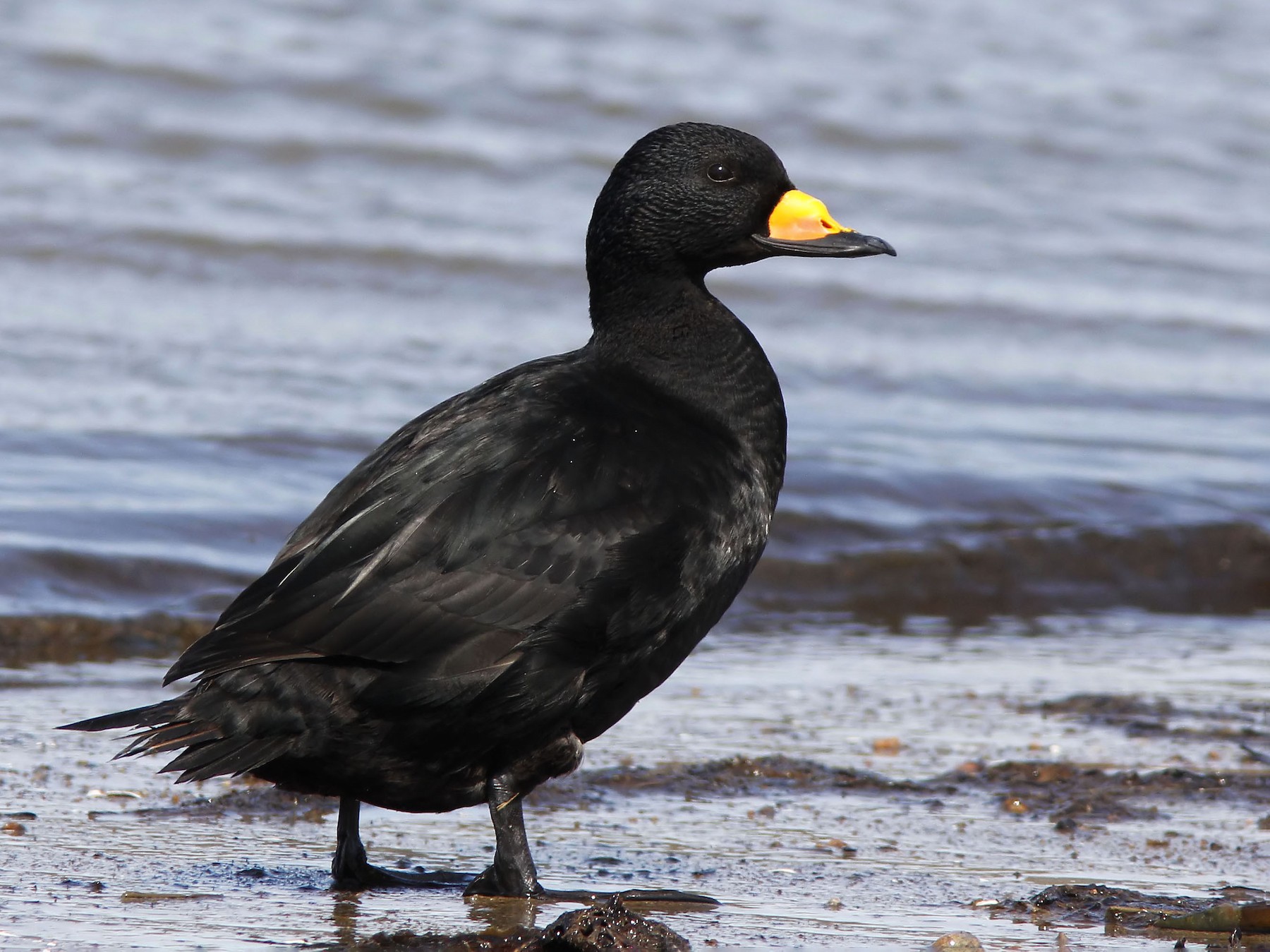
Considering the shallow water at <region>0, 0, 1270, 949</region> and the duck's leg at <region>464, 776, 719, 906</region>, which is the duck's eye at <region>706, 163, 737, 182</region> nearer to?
the shallow water at <region>0, 0, 1270, 949</region>

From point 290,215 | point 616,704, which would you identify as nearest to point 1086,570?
point 616,704

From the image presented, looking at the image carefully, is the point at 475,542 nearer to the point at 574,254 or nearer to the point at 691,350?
the point at 691,350

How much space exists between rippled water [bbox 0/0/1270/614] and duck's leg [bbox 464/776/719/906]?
2.63 meters

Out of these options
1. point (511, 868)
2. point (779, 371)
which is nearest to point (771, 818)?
point (511, 868)

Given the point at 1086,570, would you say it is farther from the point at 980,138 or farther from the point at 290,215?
the point at 980,138

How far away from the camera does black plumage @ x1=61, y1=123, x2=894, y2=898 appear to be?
341 centimetres

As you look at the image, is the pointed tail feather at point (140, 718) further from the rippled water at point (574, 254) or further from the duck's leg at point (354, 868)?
the rippled water at point (574, 254)

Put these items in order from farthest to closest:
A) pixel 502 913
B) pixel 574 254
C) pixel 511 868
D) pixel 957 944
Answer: pixel 574 254
pixel 511 868
pixel 502 913
pixel 957 944

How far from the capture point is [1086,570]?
732 cm

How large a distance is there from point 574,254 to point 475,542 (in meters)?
8.10

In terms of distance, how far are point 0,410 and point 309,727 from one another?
4733 millimetres

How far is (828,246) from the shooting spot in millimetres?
4434

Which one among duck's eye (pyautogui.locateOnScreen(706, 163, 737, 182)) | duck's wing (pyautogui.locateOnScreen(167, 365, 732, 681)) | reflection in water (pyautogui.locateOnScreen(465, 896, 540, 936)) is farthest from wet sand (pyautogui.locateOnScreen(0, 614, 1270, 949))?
duck's eye (pyautogui.locateOnScreen(706, 163, 737, 182))

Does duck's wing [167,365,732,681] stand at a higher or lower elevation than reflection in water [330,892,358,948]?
higher
